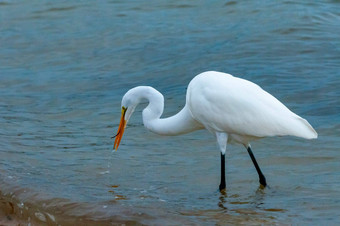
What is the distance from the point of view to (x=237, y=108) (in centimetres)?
558

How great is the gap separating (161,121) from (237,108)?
74 centimetres

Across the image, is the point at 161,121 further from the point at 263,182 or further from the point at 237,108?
the point at 263,182

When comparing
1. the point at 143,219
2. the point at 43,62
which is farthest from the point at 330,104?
the point at 43,62

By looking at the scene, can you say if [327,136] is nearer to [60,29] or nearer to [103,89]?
[103,89]

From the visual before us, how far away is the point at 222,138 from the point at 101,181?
3.46ft

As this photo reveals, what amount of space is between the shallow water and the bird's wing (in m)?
0.51

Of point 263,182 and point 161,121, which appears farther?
point 161,121

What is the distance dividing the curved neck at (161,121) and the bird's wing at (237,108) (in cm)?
27

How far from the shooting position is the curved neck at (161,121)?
19.4 feet

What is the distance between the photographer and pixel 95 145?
7.02m

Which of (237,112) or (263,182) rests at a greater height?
(237,112)

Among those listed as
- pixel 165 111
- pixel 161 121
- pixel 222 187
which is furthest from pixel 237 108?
pixel 165 111

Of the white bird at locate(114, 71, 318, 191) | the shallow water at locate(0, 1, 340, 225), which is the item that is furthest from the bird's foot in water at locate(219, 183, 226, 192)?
the shallow water at locate(0, 1, 340, 225)

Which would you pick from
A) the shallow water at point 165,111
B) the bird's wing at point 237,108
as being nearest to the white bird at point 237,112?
the bird's wing at point 237,108
